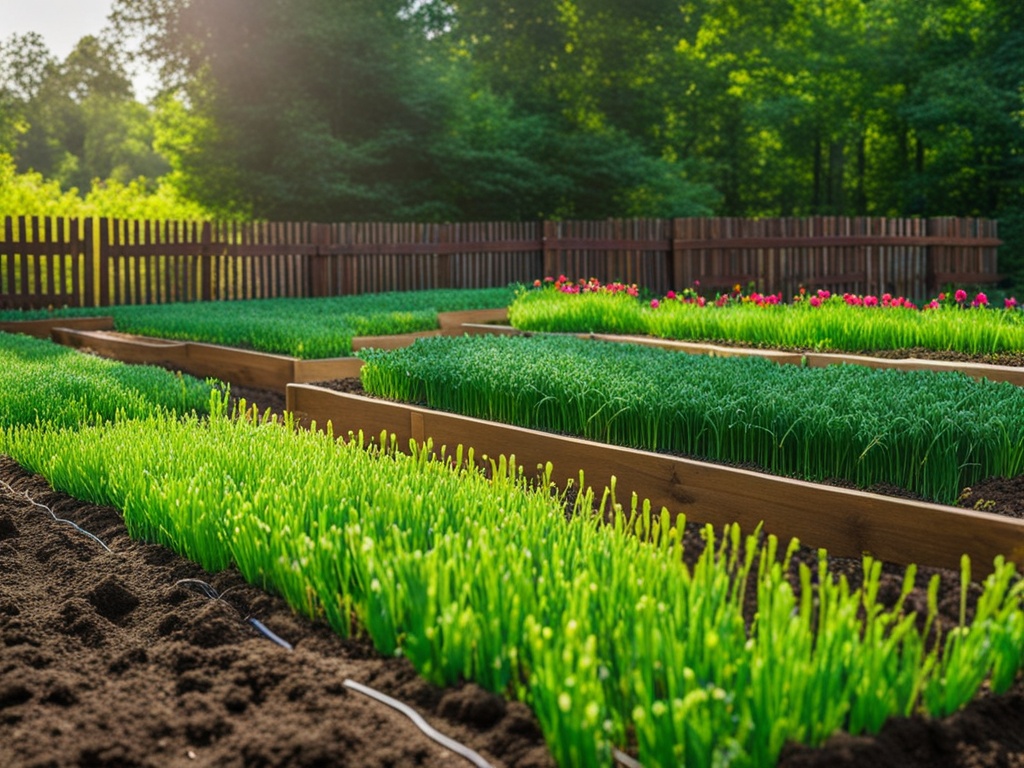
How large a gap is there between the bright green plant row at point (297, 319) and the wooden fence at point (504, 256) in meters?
Answer: 1.76

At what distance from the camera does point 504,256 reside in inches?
733

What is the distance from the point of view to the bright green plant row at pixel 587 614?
204cm

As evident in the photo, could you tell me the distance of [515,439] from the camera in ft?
17.4

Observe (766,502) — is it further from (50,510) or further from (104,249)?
(104,249)

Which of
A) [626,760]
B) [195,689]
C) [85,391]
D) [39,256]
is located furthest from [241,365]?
[39,256]

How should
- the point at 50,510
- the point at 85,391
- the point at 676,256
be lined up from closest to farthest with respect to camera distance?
1. the point at 50,510
2. the point at 85,391
3. the point at 676,256

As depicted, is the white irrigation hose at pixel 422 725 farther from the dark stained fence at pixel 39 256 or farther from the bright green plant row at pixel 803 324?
the dark stained fence at pixel 39 256

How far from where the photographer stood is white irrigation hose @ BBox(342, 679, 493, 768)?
215cm

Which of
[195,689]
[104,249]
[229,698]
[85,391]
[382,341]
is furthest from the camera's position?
[104,249]

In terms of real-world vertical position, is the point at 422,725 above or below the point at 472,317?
below

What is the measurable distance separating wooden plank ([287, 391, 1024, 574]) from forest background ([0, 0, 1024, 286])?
18.9 metres

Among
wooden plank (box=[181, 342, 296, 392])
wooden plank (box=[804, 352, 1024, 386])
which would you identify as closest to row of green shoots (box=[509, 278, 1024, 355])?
wooden plank (box=[804, 352, 1024, 386])

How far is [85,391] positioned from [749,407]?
12.5 ft

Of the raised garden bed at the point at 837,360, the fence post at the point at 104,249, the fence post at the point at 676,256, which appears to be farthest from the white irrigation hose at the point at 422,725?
the fence post at the point at 676,256
